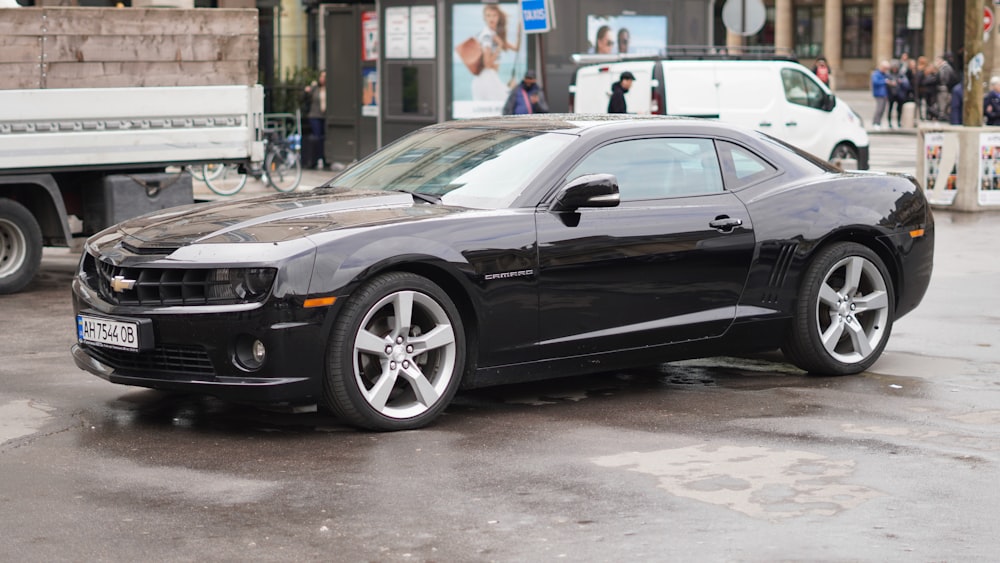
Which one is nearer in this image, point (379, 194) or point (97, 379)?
point (379, 194)

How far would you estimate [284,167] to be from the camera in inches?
881

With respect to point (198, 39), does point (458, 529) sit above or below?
below

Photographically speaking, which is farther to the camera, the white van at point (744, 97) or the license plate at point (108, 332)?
the white van at point (744, 97)

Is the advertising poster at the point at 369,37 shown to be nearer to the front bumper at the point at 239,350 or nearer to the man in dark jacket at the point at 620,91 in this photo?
the man in dark jacket at the point at 620,91

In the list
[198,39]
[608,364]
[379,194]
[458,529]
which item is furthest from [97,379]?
[198,39]

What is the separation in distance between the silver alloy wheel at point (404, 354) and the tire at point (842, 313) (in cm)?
215

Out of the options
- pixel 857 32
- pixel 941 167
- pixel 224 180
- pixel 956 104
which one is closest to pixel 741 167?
pixel 941 167

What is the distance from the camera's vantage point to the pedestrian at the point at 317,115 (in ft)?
85.4

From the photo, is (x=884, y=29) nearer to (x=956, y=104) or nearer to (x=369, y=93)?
(x=956, y=104)

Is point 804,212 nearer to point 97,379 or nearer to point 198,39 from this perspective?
point 97,379

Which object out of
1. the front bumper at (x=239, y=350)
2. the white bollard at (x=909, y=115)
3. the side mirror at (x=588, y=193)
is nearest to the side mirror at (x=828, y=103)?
the side mirror at (x=588, y=193)

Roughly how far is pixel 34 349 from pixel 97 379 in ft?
4.14

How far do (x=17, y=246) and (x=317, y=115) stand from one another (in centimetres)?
1436

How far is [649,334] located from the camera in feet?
25.0
